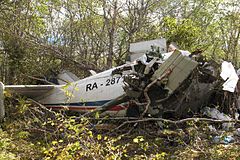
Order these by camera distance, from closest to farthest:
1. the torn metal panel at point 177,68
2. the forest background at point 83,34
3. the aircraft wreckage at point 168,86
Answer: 1. the torn metal panel at point 177,68
2. the aircraft wreckage at point 168,86
3. the forest background at point 83,34

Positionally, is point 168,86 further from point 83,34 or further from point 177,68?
point 83,34

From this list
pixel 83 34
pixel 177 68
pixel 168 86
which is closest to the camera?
pixel 177 68

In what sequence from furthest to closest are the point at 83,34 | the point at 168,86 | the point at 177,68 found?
the point at 83,34 < the point at 168,86 < the point at 177,68

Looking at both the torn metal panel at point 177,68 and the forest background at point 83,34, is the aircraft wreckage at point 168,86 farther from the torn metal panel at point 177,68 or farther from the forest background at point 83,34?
the forest background at point 83,34

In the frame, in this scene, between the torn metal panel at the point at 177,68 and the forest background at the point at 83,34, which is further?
the forest background at the point at 83,34

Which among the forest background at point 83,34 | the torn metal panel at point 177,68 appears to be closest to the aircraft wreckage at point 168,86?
the torn metal panel at point 177,68

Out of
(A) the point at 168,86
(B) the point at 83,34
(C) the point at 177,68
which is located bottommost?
(A) the point at 168,86

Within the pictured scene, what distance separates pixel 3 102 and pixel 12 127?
763mm

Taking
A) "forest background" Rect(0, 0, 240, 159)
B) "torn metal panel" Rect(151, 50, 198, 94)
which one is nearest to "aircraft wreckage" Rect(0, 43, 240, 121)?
"torn metal panel" Rect(151, 50, 198, 94)

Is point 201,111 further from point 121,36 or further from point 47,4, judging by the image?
point 47,4

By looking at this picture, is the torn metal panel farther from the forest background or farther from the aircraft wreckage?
the forest background

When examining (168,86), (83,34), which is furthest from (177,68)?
(83,34)

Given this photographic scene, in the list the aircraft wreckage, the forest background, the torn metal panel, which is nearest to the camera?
the torn metal panel

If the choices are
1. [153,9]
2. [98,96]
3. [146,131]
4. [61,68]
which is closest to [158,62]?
[146,131]
